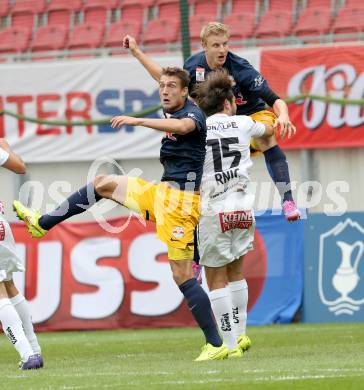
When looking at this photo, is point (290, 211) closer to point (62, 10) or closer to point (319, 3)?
point (319, 3)

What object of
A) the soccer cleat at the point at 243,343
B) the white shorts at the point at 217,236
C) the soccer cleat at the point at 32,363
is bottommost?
the soccer cleat at the point at 243,343

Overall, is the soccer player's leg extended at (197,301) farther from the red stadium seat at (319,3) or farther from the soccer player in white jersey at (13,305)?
the red stadium seat at (319,3)

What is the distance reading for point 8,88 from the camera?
16594mm

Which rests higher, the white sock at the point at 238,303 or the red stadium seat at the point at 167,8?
the red stadium seat at the point at 167,8

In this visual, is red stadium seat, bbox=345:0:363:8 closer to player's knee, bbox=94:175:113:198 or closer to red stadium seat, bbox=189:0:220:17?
red stadium seat, bbox=189:0:220:17

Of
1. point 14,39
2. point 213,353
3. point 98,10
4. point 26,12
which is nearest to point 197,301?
point 213,353

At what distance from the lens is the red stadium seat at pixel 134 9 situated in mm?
20172

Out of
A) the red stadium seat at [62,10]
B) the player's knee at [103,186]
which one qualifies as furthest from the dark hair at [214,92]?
the red stadium seat at [62,10]

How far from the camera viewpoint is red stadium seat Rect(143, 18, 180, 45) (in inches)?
750

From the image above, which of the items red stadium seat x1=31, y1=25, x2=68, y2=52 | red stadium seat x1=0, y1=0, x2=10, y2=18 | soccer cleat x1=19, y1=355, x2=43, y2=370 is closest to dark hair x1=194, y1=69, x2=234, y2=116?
soccer cleat x1=19, y1=355, x2=43, y2=370

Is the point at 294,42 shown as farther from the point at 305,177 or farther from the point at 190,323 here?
the point at 190,323

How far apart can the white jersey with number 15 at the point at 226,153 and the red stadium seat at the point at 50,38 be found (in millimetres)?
11451

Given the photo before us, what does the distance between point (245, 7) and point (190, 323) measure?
7.68 metres

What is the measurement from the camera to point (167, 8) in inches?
786
